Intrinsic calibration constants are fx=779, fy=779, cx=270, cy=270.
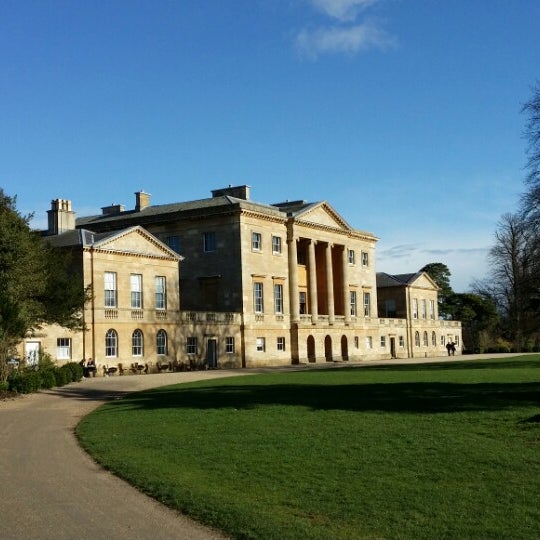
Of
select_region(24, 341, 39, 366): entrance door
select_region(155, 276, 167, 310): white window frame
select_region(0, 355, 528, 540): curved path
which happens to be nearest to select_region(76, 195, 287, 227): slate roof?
select_region(155, 276, 167, 310): white window frame

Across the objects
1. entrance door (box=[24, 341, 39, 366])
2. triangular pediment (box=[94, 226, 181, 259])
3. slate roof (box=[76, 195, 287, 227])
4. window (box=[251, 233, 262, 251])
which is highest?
slate roof (box=[76, 195, 287, 227])

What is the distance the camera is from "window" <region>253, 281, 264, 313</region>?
204ft

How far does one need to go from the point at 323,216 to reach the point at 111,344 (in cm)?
2784

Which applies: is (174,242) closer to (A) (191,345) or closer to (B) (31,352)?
(A) (191,345)

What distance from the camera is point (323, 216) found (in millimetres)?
70188

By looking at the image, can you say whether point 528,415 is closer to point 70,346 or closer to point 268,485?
point 268,485

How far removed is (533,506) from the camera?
1025 cm

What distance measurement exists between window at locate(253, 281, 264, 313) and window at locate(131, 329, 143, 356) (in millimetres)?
13430

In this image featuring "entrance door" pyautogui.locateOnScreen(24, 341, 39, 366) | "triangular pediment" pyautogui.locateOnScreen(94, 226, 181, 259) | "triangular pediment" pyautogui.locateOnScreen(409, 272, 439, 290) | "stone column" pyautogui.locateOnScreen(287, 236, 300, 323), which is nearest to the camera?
"entrance door" pyautogui.locateOnScreen(24, 341, 39, 366)

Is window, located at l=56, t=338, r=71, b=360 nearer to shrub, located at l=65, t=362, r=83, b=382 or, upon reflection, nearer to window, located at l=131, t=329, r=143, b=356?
window, located at l=131, t=329, r=143, b=356

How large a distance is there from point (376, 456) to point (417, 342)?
77301mm

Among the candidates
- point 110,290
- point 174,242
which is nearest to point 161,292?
point 110,290

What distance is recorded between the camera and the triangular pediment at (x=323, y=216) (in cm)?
6756

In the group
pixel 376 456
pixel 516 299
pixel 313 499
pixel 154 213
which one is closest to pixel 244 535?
pixel 313 499
